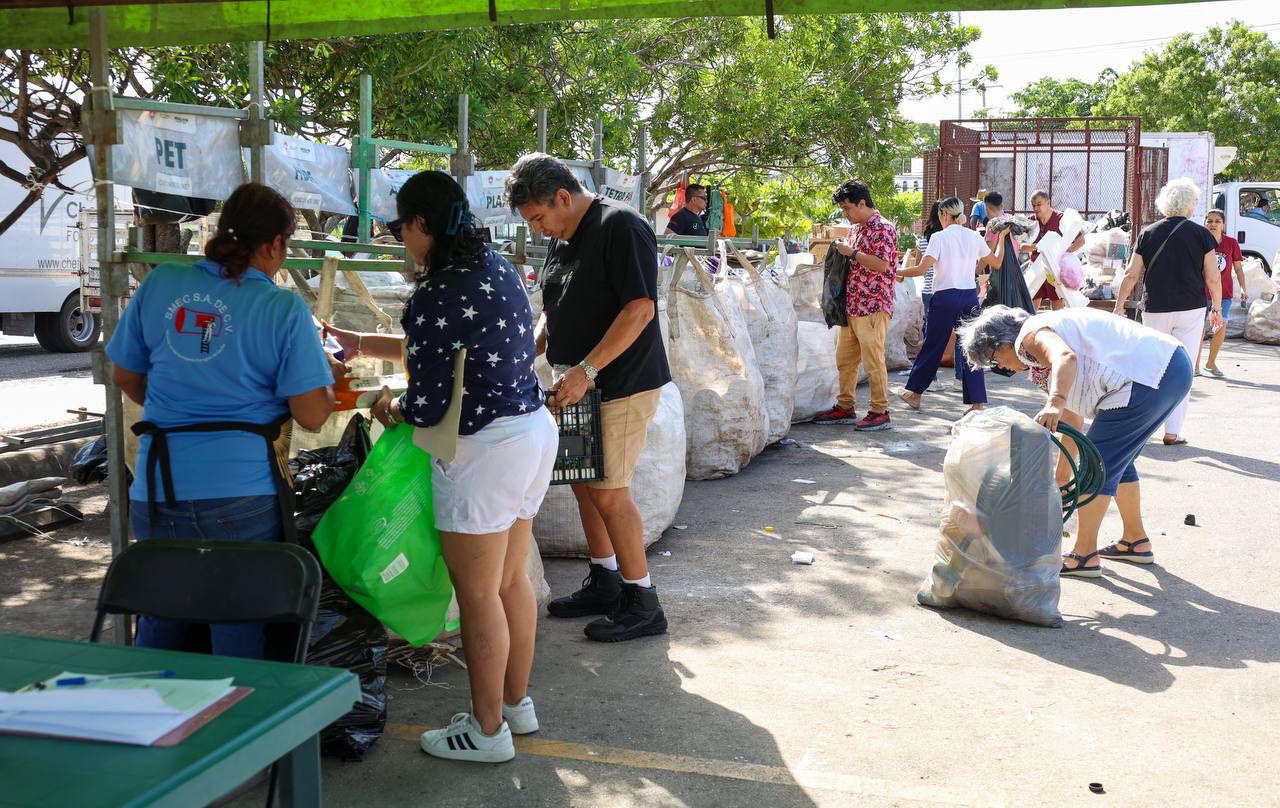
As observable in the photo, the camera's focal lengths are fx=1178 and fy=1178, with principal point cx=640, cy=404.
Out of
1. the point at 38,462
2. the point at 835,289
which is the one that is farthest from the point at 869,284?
the point at 38,462

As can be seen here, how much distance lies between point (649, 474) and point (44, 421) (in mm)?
6288

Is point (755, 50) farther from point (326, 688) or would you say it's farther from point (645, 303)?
point (326, 688)

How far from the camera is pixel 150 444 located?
3031 millimetres

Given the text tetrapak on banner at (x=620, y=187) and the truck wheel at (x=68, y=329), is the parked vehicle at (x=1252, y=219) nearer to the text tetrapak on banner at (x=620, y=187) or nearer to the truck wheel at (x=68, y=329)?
the text tetrapak on banner at (x=620, y=187)

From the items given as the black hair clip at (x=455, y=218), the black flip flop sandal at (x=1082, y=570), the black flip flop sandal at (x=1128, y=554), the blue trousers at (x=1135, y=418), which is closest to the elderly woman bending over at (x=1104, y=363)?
the blue trousers at (x=1135, y=418)

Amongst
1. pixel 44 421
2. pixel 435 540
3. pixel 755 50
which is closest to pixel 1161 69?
pixel 755 50

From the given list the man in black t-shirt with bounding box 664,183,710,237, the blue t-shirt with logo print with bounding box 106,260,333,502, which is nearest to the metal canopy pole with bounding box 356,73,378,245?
the blue t-shirt with logo print with bounding box 106,260,333,502

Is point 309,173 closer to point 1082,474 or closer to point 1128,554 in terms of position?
point 1082,474

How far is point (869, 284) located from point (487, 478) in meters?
6.08

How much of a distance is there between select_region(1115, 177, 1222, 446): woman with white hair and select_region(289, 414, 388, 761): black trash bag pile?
6157mm

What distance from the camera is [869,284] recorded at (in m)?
8.82

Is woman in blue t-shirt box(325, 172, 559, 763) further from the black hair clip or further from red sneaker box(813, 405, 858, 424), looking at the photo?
red sneaker box(813, 405, 858, 424)

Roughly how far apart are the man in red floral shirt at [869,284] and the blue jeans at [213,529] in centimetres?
633

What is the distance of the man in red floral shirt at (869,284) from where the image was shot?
28.6ft
